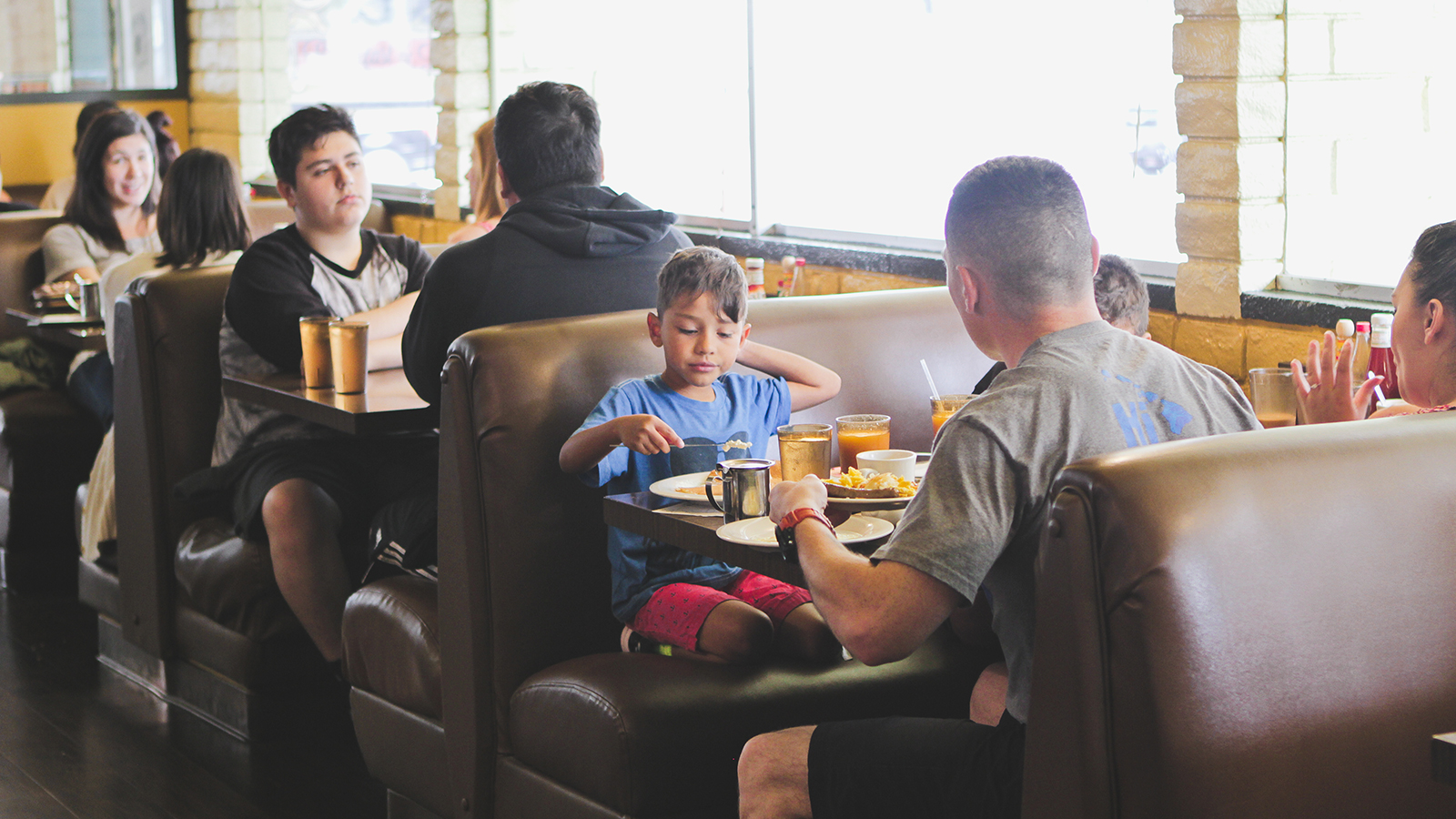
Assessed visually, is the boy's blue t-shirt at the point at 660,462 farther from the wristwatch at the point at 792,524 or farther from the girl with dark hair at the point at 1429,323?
the girl with dark hair at the point at 1429,323

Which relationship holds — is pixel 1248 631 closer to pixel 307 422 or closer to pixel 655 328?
pixel 655 328

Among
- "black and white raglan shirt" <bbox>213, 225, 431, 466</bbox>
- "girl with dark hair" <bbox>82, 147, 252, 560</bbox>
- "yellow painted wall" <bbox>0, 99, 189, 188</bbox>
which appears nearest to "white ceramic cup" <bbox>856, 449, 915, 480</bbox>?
"black and white raglan shirt" <bbox>213, 225, 431, 466</bbox>

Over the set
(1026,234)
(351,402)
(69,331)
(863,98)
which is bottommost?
(351,402)

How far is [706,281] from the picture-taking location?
8.09 ft

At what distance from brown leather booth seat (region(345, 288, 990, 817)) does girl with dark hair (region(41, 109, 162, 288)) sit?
2.85 metres

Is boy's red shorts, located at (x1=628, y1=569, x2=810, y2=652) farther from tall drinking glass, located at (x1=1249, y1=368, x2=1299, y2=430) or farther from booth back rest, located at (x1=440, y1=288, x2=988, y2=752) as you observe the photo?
tall drinking glass, located at (x1=1249, y1=368, x2=1299, y2=430)

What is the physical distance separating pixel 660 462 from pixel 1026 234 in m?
0.92

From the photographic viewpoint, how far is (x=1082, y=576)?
1402mm

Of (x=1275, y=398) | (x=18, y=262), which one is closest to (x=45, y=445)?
(x=18, y=262)

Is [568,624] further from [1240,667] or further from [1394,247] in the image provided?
[1394,247]

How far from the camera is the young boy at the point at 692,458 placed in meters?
2.36

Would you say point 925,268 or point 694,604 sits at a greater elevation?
point 925,268

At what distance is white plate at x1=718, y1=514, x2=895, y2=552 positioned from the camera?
6.34 feet

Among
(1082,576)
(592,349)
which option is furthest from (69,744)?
(1082,576)
